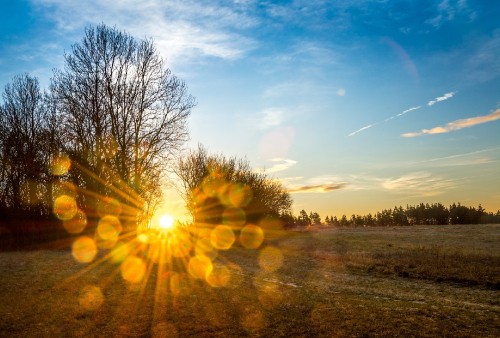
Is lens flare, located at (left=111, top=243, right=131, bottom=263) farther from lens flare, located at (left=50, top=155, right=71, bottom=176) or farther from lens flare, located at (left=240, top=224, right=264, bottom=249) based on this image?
lens flare, located at (left=240, top=224, right=264, bottom=249)

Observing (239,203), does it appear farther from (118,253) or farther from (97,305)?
(97,305)

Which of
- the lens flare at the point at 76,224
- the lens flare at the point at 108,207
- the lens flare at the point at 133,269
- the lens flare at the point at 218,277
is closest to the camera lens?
the lens flare at the point at 218,277

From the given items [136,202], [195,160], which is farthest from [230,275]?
Answer: [195,160]

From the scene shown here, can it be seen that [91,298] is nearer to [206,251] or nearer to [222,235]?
[206,251]

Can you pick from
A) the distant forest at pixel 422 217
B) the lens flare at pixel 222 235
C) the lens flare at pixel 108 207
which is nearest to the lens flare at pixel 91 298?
the lens flare at pixel 108 207

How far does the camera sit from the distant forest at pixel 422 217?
107m

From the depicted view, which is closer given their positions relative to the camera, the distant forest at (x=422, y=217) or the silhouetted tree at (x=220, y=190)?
the silhouetted tree at (x=220, y=190)

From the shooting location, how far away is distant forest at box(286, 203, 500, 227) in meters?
107

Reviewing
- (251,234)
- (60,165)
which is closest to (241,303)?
(60,165)

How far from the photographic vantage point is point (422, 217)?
12150cm

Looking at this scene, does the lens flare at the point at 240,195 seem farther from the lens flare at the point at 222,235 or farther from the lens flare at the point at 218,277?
the lens flare at the point at 218,277

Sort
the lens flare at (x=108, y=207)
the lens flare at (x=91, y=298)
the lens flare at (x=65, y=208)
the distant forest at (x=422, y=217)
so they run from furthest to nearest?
the distant forest at (x=422, y=217) < the lens flare at (x=65, y=208) < the lens flare at (x=108, y=207) < the lens flare at (x=91, y=298)

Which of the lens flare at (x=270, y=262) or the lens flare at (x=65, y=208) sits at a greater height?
the lens flare at (x=65, y=208)

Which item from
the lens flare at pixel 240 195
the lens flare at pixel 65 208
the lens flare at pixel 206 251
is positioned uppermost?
the lens flare at pixel 240 195
